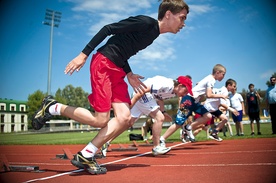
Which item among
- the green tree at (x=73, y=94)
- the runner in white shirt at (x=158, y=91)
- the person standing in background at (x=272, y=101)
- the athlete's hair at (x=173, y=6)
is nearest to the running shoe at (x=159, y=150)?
the runner in white shirt at (x=158, y=91)

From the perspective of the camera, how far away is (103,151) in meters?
4.50

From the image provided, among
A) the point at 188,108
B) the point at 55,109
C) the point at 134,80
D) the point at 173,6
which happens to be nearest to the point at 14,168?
the point at 55,109

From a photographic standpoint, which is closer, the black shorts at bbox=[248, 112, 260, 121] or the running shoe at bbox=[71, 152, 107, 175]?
the running shoe at bbox=[71, 152, 107, 175]

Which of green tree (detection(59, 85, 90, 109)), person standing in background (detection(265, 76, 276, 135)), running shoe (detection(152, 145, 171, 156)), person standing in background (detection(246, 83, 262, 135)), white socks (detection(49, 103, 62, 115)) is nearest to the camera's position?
white socks (detection(49, 103, 62, 115))

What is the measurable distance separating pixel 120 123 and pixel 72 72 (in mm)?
748

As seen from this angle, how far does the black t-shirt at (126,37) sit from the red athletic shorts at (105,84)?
0.08 meters

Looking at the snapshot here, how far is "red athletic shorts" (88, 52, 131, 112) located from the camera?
2746mm

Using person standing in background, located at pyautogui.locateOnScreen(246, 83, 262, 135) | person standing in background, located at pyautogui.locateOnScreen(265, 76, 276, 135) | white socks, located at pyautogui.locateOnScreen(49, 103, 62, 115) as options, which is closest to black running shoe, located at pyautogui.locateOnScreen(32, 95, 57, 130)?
white socks, located at pyautogui.locateOnScreen(49, 103, 62, 115)

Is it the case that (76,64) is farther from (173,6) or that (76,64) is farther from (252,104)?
(252,104)

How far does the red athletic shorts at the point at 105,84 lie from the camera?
9.01 ft

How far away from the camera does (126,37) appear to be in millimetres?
3012

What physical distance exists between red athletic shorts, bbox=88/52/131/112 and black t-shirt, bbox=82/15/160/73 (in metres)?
0.08

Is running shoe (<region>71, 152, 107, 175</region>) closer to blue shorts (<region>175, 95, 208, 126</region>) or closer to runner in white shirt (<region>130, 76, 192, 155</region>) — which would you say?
runner in white shirt (<region>130, 76, 192, 155</region>)

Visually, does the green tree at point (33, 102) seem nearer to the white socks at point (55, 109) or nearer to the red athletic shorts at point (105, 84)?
the white socks at point (55, 109)
